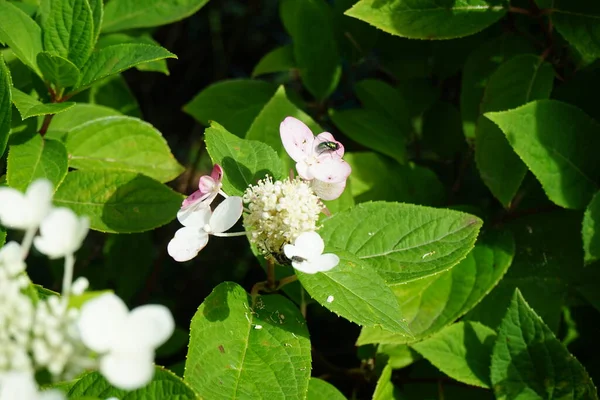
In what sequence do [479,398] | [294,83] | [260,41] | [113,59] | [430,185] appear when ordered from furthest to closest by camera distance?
[260,41] → [294,83] → [430,185] → [479,398] → [113,59]

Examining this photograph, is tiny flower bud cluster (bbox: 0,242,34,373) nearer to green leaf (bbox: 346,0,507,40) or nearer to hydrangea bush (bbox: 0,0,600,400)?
hydrangea bush (bbox: 0,0,600,400)

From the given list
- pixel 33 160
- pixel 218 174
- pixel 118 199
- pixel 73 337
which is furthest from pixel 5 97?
pixel 73 337

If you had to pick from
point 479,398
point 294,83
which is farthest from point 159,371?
point 294,83

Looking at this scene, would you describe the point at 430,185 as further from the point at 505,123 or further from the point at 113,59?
the point at 113,59

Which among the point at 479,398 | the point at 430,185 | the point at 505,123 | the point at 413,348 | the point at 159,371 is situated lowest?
the point at 479,398

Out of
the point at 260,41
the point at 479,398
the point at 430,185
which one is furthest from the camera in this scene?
the point at 260,41

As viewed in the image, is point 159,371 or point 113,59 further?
point 113,59
